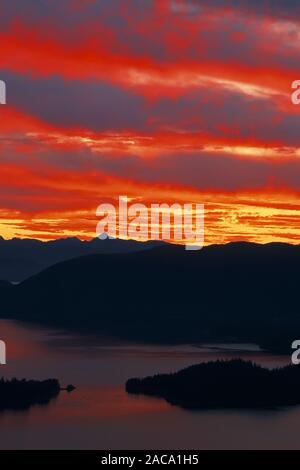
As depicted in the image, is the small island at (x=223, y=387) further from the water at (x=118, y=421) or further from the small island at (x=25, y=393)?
the small island at (x=25, y=393)

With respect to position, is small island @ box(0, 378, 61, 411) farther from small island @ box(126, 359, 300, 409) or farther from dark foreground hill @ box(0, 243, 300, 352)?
dark foreground hill @ box(0, 243, 300, 352)

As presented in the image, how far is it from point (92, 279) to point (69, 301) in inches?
207

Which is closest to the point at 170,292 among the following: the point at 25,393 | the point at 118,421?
the point at 25,393

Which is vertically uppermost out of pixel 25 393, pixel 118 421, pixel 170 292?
pixel 170 292

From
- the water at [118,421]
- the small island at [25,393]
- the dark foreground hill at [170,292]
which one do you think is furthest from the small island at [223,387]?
the dark foreground hill at [170,292]

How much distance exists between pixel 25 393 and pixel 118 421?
1000 cm

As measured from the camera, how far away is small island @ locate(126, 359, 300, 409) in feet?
221

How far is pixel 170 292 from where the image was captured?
144000 mm

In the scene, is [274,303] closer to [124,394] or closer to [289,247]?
[289,247]

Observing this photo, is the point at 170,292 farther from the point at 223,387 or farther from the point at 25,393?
the point at 25,393

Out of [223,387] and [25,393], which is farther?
[223,387]

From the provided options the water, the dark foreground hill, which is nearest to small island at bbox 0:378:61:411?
the water

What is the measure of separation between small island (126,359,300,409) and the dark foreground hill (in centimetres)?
4553
